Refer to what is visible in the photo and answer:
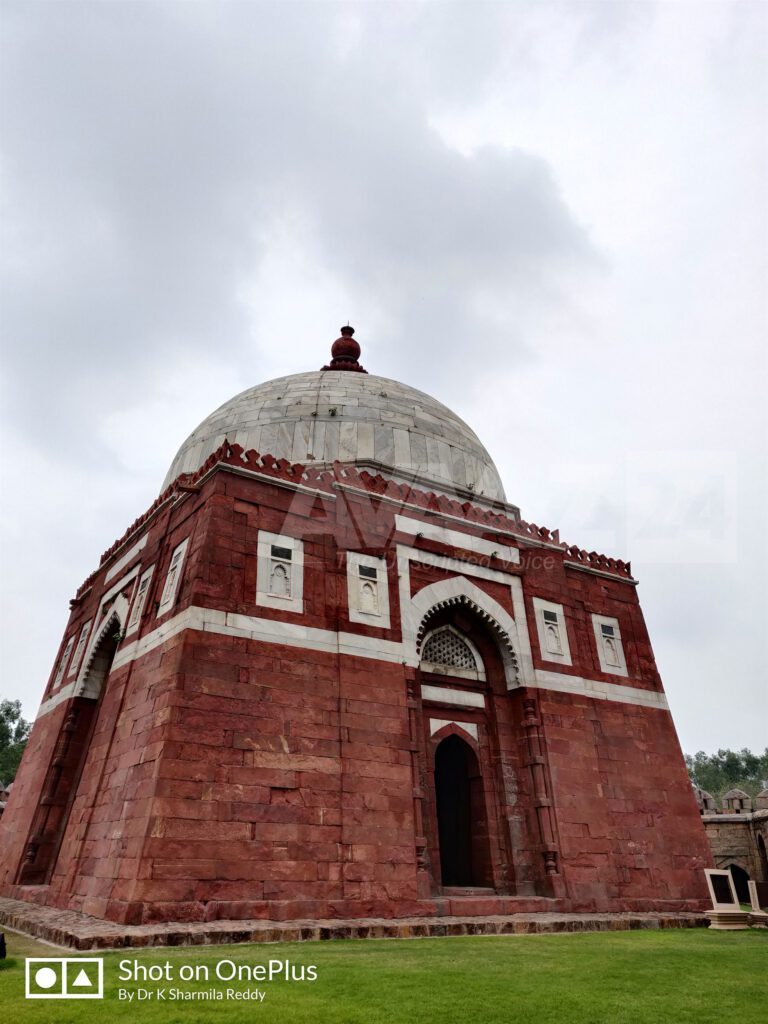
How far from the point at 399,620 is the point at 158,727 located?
4.02 m

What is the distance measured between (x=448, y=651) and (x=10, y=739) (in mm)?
37364

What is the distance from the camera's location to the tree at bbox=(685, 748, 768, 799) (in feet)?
196

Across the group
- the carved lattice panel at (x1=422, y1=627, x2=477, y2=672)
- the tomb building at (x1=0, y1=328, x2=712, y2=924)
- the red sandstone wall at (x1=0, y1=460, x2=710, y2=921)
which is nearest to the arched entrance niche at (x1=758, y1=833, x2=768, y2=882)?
the tomb building at (x1=0, y1=328, x2=712, y2=924)

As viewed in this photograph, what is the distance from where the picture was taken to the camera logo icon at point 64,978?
470cm

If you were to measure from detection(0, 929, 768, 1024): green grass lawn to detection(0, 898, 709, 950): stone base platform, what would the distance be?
0.74 ft

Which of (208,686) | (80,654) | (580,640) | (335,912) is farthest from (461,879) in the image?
(80,654)

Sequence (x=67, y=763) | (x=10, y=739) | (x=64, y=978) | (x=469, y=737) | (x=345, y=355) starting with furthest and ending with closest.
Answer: (x=10, y=739), (x=345, y=355), (x=67, y=763), (x=469, y=737), (x=64, y=978)

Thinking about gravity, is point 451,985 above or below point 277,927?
below

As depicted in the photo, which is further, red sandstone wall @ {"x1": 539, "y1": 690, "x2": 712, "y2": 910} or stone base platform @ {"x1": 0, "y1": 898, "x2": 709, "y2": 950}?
red sandstone wall @ {"x1": 539, "y1": 690, "x2": 712, "y2": 910}

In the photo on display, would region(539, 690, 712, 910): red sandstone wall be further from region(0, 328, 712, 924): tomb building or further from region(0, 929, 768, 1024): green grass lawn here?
region(0, 929, 768, 1024): green grass lawn

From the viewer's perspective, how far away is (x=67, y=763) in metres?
12.5

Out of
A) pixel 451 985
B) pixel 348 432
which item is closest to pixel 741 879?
pixel 348 432

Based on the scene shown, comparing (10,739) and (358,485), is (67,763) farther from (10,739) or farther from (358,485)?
(10,739)

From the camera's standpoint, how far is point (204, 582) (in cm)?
941
